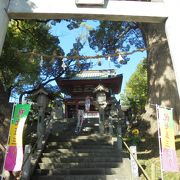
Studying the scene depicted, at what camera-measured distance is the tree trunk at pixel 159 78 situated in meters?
14.0

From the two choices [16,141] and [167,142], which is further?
[167,142]

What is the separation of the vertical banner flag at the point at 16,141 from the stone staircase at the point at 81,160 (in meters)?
3.58

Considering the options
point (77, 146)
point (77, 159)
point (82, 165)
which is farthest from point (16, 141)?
point (77, 146)

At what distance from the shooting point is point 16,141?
7.04 meters

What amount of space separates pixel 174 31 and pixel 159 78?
9157mm

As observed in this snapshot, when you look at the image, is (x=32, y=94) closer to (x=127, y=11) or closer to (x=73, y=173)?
(x=73, y=173)

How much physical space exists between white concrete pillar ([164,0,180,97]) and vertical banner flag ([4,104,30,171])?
11.1 ft

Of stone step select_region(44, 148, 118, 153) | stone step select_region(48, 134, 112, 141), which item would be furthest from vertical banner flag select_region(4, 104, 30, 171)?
stone step select_region(48, 134, 112, 141)

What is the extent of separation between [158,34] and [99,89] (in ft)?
13.3

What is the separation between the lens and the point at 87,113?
24.9 m

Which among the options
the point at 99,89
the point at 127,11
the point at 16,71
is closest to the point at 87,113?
the point at 99,89

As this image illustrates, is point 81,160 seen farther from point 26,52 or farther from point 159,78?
point 159,78

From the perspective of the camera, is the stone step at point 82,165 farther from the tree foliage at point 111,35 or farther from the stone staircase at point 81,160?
the tree foliage at point 111,35

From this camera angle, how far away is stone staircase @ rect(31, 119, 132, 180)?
10.5 metres
